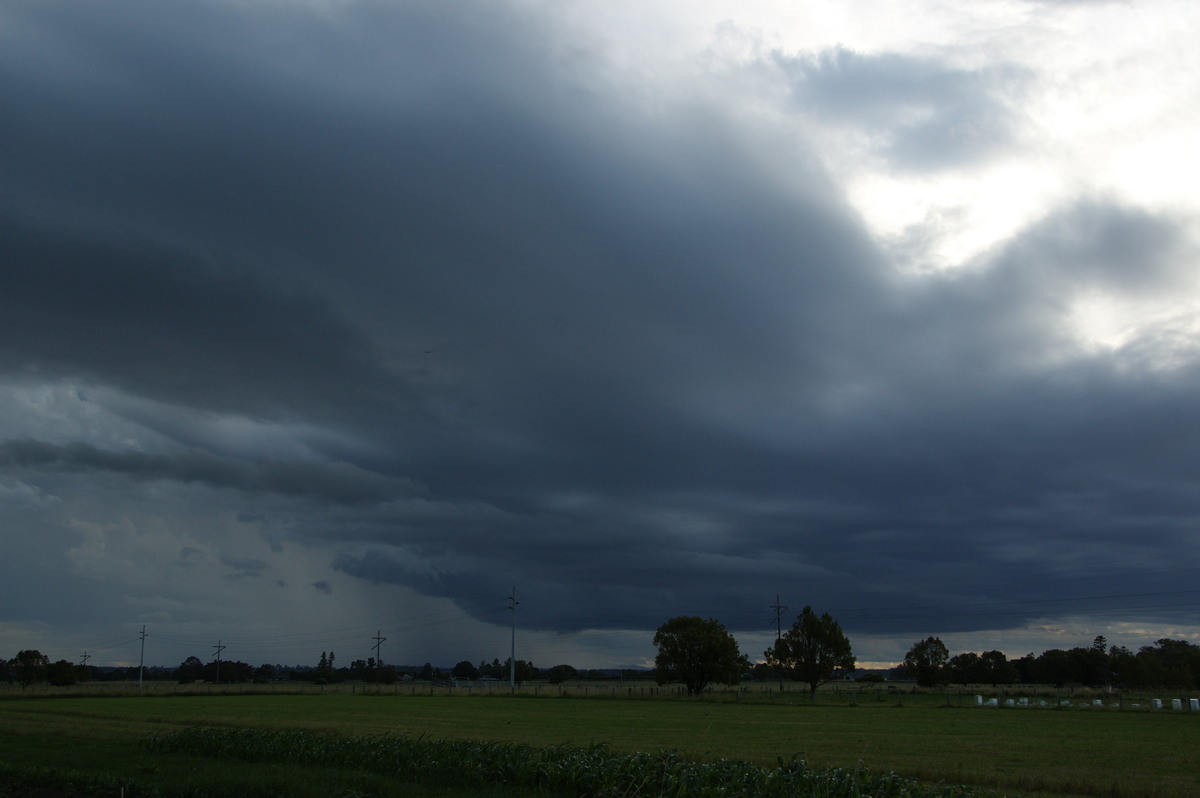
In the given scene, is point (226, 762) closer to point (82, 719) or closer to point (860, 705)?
point (82, 719)

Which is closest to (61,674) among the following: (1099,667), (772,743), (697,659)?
(697,659)

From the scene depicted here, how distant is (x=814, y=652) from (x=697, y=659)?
18708 mm

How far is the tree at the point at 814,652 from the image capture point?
11900 cm

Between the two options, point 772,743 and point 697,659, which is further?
point 697,659

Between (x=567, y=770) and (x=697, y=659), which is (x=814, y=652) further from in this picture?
(x=567, y=770)

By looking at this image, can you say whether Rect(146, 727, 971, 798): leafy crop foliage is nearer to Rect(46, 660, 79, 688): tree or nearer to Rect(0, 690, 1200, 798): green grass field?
Rect(0, 690, 1200, 798): green grass field

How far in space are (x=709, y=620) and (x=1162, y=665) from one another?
9029 cm

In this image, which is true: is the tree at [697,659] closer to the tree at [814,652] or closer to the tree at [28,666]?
the tree at [814,652]

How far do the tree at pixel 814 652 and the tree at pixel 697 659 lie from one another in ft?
31.2

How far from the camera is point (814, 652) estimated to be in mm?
119500

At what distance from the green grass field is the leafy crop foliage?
1042mm

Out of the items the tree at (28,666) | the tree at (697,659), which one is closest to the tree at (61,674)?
the tree at (28,666)

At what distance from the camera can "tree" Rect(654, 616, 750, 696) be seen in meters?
128

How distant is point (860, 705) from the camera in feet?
301
